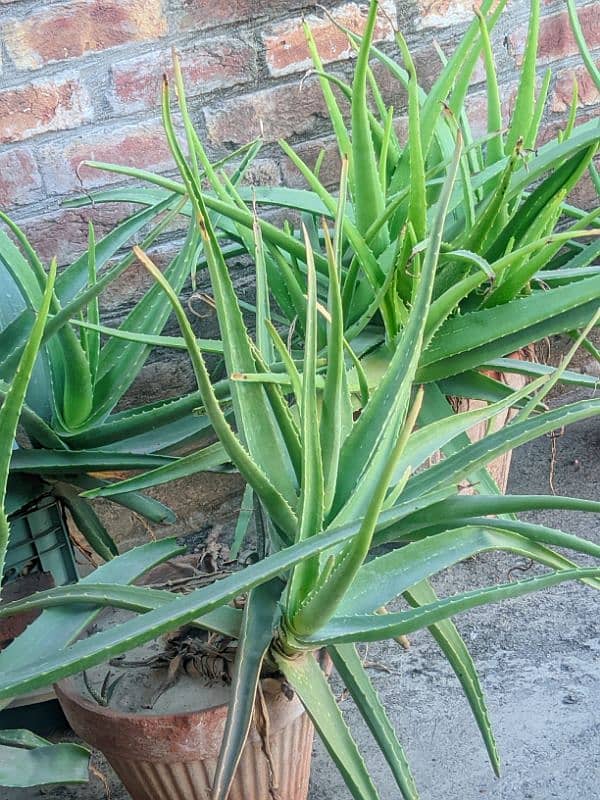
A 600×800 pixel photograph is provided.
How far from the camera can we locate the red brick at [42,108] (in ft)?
4.05

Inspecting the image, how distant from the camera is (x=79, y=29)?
124 centimetres

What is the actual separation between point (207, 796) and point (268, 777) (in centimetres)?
6

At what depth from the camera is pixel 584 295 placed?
94 centimetres

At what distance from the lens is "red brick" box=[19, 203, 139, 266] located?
1295mm

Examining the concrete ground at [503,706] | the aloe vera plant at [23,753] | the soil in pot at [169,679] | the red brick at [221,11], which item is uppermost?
the red brick at [221,11]

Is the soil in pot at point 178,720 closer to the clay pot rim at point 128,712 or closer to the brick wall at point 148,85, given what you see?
the clay pot rim at point 128,712

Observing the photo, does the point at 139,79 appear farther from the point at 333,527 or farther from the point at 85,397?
the point at 333,527

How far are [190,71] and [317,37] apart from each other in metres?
0.21

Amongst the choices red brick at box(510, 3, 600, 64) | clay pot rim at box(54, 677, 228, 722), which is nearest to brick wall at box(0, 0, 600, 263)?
red brick at box(510, 3, 600, 64)

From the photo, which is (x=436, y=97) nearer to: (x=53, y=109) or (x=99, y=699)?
(x=53, y=109)

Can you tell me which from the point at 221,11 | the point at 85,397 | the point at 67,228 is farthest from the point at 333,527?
the point at 221,11

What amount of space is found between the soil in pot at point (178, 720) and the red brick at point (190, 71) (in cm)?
83

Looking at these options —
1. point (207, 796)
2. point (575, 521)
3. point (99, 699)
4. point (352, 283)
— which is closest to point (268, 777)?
point (207, 796)

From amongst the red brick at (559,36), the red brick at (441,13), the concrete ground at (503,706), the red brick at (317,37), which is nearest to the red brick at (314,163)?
the red brick at (317,37)
